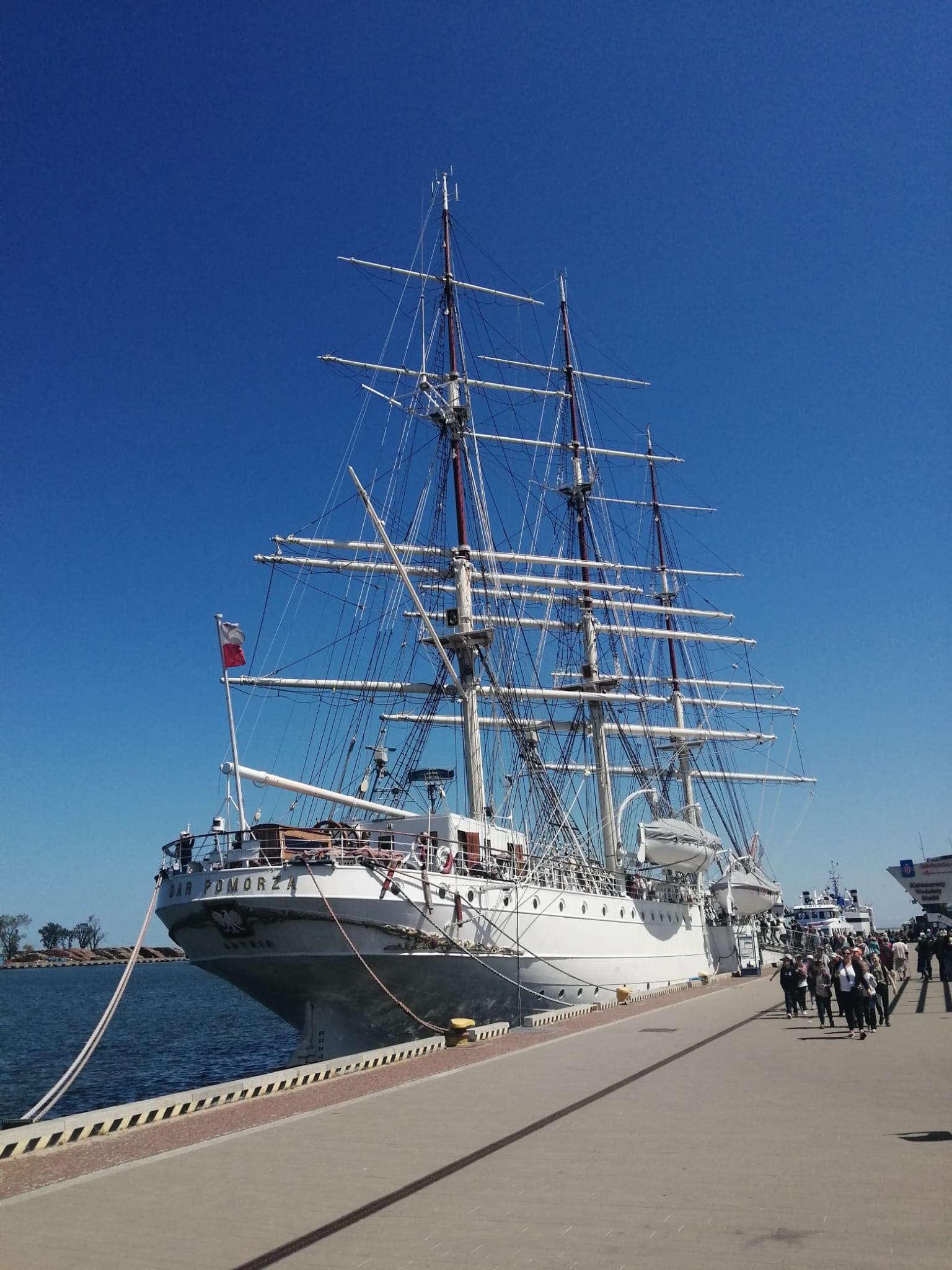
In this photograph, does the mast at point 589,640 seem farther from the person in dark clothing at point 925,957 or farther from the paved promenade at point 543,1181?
the paved promenade at point 543,1181

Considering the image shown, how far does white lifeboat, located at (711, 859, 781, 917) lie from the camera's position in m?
47.3

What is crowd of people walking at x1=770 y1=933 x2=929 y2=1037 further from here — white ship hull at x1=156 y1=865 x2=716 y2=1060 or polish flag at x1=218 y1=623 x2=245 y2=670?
polish flag at x1=218 y1=623 x2=245 y2=670

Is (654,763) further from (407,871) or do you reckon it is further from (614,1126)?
(614,1126)


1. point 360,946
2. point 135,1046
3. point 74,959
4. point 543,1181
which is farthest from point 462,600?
point 74,959

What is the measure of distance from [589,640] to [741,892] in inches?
583

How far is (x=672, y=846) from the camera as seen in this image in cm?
3644

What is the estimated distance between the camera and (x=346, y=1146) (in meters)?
10.1

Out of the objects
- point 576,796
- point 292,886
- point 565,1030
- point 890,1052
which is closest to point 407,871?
point 292,886

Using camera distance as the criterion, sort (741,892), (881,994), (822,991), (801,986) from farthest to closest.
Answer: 1. (741,892)
2. (801,986)
3. (881,994)
4. (822,991)

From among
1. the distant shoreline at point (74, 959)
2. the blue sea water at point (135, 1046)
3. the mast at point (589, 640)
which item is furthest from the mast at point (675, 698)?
the distant shoreline at point (74, 959)

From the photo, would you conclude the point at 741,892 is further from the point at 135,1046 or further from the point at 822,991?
the point at 135,1046

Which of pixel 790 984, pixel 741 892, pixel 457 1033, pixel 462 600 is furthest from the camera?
pixel 741 892

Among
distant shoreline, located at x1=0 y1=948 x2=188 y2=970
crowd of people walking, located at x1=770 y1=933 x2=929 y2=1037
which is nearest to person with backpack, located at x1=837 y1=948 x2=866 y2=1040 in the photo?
crowd of people walking, located at x1=770 y1=933 x2=929 y2=1037

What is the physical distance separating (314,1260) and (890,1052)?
41.4 feet
